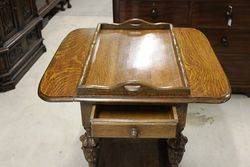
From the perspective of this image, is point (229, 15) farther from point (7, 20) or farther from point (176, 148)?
point (7, 20)

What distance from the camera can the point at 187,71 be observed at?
1.33 metres

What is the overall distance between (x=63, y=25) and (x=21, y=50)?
1150 millimetres

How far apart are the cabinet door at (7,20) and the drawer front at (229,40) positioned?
5.14ft

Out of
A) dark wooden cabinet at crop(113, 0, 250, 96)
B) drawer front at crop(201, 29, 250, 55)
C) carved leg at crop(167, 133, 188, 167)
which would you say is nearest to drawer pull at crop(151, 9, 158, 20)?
dark wooden cabinet at crop(113, 0, 250, 96)

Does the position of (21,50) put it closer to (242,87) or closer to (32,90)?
(32,90)

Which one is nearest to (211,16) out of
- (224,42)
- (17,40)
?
(224,42)

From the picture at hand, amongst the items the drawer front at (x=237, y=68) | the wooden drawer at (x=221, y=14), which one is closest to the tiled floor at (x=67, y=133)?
the drawer front at (x=237, y=68)

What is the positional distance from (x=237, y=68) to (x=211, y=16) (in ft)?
1.49

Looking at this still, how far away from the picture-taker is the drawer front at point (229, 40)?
221 cm

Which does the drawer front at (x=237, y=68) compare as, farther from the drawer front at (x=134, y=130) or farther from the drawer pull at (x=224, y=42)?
the drawer front at (x=134, y=130)

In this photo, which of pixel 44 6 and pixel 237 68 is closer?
pixel 237 68

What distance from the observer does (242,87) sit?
237cm

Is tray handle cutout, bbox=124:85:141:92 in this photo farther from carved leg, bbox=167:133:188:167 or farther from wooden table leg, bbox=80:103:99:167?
carved leg, bbox=167:133:188:167

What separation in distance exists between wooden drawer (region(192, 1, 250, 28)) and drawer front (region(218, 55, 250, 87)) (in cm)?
24
